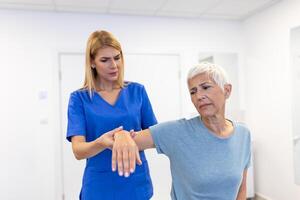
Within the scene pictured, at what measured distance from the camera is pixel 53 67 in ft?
10.3

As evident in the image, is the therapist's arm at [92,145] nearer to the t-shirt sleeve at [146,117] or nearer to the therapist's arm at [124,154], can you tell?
the therapist's arm at [124,154]

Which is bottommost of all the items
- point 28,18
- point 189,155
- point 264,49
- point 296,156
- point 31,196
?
point 31,196

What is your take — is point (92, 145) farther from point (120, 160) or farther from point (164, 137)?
point (164, 137)

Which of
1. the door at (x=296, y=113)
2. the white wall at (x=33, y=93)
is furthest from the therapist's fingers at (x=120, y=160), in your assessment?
the door at (x=296, y=113)

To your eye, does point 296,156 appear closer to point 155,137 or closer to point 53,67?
point 155,137

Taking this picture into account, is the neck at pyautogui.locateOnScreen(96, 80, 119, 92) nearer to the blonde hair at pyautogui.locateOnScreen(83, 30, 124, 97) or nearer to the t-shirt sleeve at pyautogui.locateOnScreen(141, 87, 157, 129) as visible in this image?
the blonde hair at pyautogui.locateOnScreen(83, 30, 124, 97)

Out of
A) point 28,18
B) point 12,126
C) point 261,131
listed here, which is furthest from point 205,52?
point 12,126

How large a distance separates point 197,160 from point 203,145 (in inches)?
2.5

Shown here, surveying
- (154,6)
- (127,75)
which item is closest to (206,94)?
(154,6)

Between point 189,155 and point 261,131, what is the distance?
2795mm

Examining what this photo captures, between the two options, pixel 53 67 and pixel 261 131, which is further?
pixel 261 131

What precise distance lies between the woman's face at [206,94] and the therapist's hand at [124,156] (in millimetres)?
360

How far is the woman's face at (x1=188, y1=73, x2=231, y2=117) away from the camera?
1047 mm

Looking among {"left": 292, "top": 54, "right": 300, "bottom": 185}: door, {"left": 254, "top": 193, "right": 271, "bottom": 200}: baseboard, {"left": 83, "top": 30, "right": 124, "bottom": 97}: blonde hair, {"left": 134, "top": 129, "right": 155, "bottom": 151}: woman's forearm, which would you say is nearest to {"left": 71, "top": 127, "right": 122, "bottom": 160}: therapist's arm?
{"left": 134, "top": 129, "right": 155, "bottom": 151}: woman's forearm
